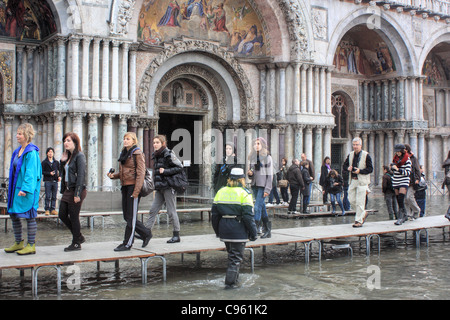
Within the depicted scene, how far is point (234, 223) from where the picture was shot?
771cm

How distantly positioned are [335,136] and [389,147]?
2.83 m

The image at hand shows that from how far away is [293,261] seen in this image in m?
10.0

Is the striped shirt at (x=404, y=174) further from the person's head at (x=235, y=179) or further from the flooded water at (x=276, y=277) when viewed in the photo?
the person's head at (x=235, y=179)

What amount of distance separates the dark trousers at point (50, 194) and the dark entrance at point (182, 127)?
9821 millimetres

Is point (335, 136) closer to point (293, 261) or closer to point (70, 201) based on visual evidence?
point (293, 261)

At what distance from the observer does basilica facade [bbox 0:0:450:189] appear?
1905 centimetres

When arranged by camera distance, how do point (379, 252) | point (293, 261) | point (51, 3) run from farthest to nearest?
point (51, 3)
point (379, 252)
point (293, 261)

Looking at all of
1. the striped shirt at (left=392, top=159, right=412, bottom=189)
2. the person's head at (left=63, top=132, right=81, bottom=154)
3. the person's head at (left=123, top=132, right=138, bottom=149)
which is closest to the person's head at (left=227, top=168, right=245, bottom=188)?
the person's head at (left=123, top=132, right=138, bottom=149)

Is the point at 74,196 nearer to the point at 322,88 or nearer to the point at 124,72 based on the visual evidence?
the point at 124,72

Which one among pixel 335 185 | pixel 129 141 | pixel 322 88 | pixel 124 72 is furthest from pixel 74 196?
pixel 322 88

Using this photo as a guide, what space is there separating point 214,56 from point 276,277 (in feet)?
52.1

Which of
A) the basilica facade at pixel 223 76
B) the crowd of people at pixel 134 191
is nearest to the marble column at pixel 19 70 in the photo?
the basilica facade at pixel 223 76
